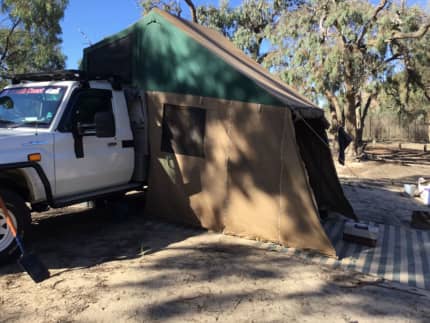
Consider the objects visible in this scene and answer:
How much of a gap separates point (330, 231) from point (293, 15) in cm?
1375

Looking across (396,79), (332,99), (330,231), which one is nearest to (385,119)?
(396,79)

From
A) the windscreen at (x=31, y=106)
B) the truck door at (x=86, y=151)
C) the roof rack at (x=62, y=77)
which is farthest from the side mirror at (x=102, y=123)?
the roof rack at (x=62, y=77)

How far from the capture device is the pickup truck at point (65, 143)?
438cm

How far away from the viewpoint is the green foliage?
1848cm

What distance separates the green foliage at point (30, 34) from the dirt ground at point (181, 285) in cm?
1663

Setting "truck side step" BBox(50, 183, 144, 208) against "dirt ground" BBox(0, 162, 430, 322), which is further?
"truck side step" BBox(50, 183, 144, 208)

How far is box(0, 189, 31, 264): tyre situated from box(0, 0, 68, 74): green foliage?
17.5m

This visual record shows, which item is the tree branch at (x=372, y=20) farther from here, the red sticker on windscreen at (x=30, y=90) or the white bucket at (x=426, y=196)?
the red sticker on windscreen at (x=30, y=90)

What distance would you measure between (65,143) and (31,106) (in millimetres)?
868

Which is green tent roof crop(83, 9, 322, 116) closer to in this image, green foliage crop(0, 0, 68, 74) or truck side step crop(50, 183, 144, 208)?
truck side step crop(50, 183, 144, 208)

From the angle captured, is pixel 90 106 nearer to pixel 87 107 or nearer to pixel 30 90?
pixel 87 107

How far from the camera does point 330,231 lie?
627 cm

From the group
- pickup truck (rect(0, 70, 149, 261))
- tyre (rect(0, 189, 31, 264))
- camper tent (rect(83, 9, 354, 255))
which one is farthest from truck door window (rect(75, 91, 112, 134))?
tyre (rect(0, 189, 31, 264))

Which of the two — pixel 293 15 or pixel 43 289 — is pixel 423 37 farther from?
pixel 43 289
